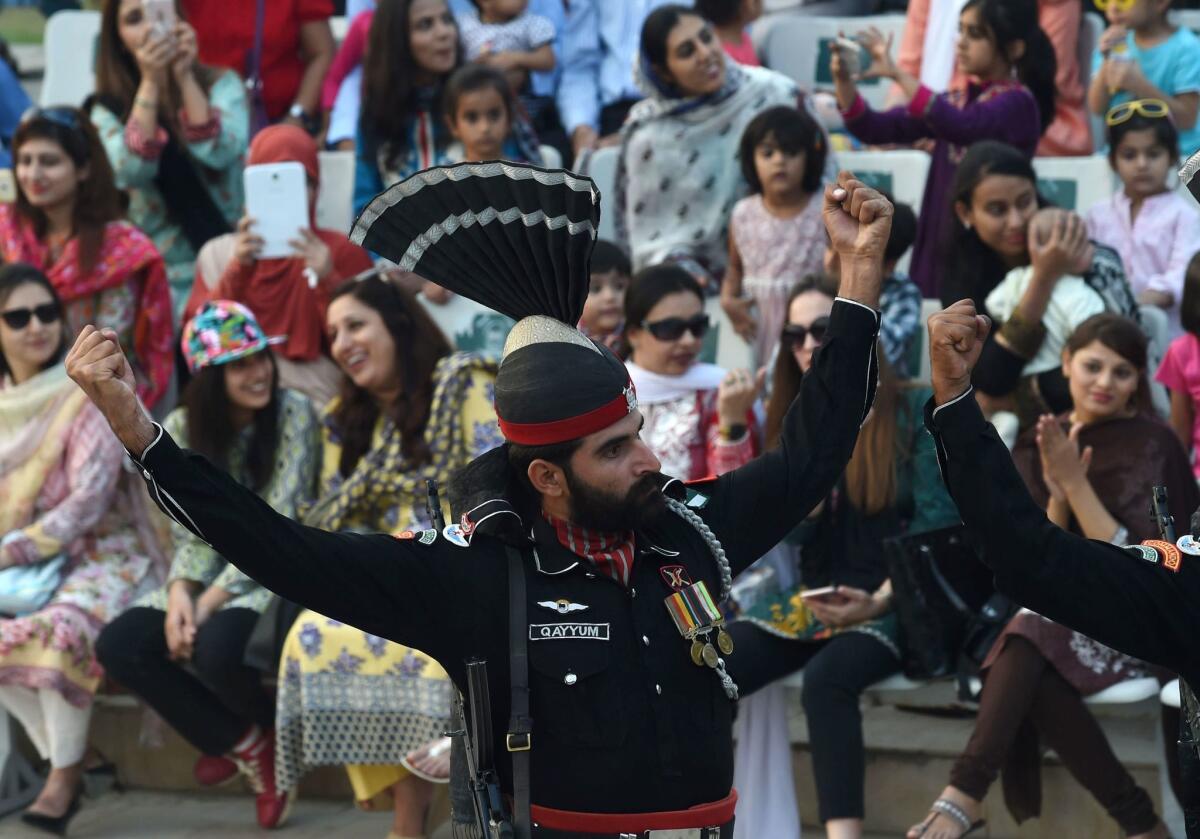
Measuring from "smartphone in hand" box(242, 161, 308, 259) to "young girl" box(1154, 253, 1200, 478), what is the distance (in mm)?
2928

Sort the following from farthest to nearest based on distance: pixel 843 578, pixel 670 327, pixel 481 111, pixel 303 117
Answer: pixel 303 117, pixel 481 111, pixel 670 327, pixel 843 578

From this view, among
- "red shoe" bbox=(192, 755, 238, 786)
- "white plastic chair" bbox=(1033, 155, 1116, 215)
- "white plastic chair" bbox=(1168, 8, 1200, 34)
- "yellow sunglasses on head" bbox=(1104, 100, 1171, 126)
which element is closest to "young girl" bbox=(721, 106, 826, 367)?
"white plastic chair" bbox=(1033, 155, 1116, 215)

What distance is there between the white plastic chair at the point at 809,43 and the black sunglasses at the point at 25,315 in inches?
133

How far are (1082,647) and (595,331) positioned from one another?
2006 millimetres

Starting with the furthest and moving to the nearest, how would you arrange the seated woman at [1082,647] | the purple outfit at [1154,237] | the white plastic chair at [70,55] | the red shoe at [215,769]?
the white plastic chair at [70,55] < the purple outfit at [1154,237] < the red shoe at [215,769] < the seated woman at [1082,647]

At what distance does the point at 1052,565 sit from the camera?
2875mm

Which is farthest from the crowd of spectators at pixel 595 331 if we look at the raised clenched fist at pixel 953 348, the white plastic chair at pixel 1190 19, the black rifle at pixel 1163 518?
the raised clenched fist at pixel 953 348

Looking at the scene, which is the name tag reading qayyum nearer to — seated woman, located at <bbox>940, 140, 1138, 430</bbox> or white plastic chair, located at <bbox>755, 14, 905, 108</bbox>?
seated woman, located at <bbox>940, 140, 1138, 430</bbox>

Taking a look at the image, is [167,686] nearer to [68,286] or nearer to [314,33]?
[68,286]

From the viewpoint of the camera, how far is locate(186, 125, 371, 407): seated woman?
6754 mm

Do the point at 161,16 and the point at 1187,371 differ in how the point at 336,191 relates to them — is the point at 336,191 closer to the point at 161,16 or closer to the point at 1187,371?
the point at 161,16

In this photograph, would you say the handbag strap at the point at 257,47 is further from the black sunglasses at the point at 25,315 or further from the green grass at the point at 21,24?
the green grass at the point at 21,24

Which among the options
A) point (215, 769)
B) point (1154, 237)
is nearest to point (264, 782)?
point (215, 769)

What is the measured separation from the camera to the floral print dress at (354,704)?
18.4 ft
